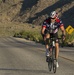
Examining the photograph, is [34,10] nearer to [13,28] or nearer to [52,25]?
[13,28]

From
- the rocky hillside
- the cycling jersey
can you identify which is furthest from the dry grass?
the cycling jersey

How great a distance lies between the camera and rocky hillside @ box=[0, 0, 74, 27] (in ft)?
436

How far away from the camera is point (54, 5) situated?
14300cm

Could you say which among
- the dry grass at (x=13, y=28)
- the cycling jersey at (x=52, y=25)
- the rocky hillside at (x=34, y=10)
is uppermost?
the rocky hillside at (x=34, y=10)

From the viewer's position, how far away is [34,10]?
146750mm

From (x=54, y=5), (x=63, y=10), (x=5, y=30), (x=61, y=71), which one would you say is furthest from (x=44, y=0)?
(x=61, y=71)

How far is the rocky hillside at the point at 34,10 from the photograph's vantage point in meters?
133

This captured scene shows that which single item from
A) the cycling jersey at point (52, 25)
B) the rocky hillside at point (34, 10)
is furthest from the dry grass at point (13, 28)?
the cycling jersey at point (52, 25)

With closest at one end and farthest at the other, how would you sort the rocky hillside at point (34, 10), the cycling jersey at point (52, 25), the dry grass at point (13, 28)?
the cycling jersey at point (52, 25)
the dry grass at point (13, 28)
the rocky hillside at point (34, 10)

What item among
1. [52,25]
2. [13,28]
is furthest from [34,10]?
[52,25]

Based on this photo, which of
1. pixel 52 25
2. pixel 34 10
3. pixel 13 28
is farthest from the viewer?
pixel 34 10

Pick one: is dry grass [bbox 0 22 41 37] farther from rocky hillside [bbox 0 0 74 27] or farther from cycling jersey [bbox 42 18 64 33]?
cycling jersey [bbox 42 18 64 33]

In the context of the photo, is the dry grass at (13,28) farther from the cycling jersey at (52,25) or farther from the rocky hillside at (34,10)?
the cycling jersey at (52,25)

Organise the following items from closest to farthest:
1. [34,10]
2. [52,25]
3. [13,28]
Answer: [52,25] → [13,28] → [34,10]
